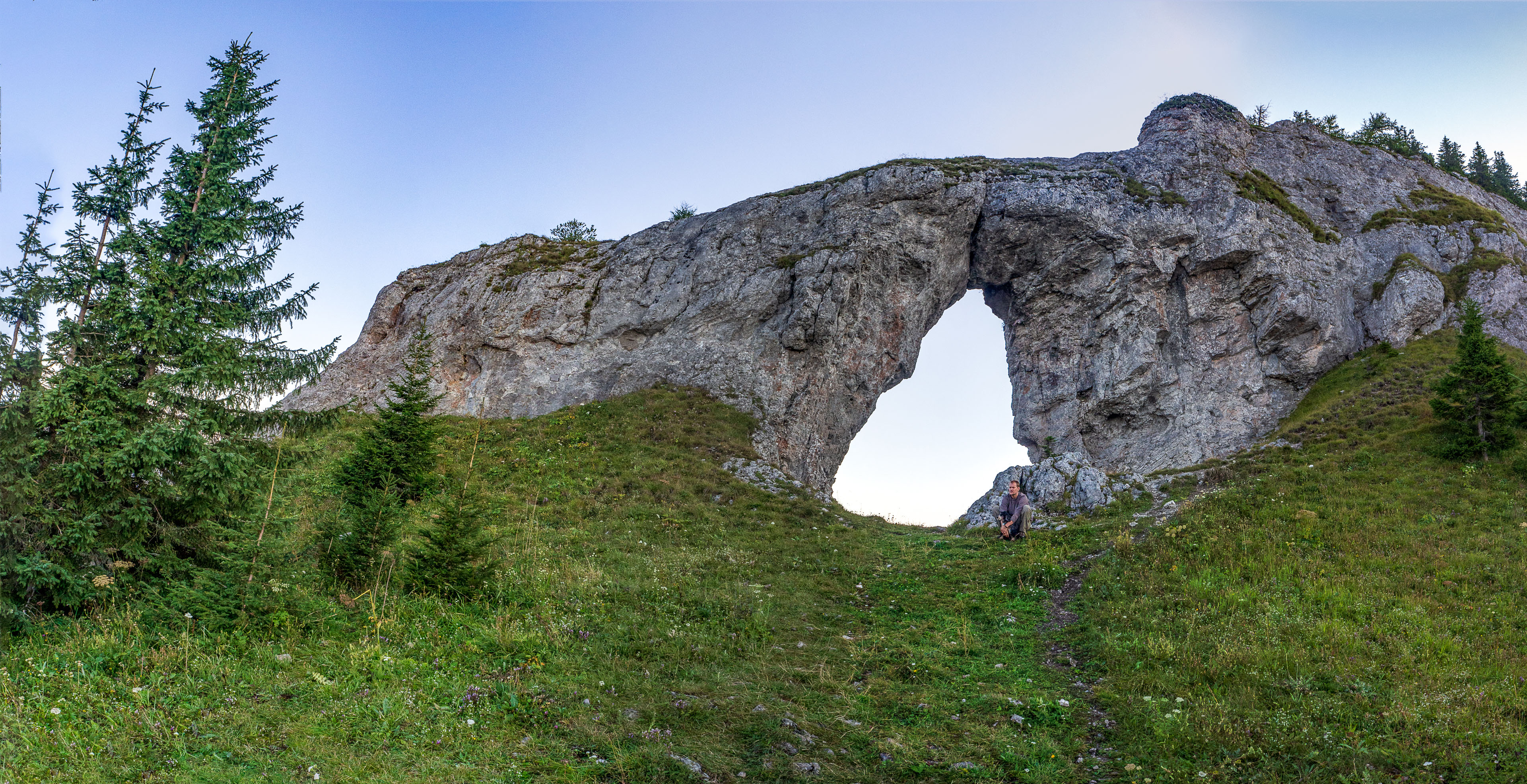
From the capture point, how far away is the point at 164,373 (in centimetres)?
1122

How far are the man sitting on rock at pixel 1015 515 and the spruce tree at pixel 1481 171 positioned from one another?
44.7 meters

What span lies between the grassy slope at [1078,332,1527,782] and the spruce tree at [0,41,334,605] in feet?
42.1

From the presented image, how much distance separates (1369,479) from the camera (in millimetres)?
22938

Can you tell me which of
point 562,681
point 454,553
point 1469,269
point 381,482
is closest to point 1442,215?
point 1469,269

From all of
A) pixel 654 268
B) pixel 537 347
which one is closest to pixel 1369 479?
pixel 654 268

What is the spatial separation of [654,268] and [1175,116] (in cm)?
3001

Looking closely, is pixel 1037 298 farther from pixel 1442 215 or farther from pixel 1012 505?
pixel 1442 215

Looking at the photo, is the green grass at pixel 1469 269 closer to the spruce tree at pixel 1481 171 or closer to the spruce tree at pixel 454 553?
the spruce tree at pixel 1481 171

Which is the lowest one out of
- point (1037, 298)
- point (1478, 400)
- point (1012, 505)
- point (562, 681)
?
point (562, 681)

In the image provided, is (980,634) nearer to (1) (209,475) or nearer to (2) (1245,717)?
(2) (1245,717)

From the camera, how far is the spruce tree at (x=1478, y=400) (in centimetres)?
2295

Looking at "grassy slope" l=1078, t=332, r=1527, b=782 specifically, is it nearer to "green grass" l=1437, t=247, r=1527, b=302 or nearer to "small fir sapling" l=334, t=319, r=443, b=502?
"small fir sapling" l=334, t=319, r=443, b=502

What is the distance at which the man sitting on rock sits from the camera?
2197cm

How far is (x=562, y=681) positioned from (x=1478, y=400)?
28.3 meters
